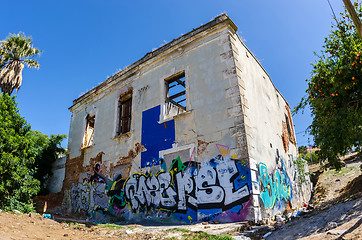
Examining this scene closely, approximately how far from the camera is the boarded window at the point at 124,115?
10688 millimetres

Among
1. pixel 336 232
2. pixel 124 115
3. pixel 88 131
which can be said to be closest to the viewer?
pixel 336 232

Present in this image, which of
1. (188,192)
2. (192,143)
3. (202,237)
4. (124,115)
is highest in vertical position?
(124,115)

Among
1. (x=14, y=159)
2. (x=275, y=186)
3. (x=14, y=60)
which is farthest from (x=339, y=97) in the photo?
(x=14, y=60)

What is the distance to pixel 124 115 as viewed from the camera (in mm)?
10945

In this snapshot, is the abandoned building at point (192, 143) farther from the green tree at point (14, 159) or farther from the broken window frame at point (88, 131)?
the green tree at point (14, 159)

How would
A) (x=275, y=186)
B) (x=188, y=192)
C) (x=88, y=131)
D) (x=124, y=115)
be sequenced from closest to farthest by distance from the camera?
1. (x=188, y=192)
2. (x=275, y=186)
3. (x=124, y=115)
4. (x=88, y=131)

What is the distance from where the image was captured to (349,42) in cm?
743

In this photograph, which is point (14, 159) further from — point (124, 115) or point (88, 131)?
point (88, 131)

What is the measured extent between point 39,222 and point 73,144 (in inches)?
239

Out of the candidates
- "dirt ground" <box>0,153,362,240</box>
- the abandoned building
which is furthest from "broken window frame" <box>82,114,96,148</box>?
"dirt ground" <box>0,153,362,240</box>

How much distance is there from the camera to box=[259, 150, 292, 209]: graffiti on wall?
23.3 feet

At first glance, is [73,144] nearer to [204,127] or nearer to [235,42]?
[204,127]

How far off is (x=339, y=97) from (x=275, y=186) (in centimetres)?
353

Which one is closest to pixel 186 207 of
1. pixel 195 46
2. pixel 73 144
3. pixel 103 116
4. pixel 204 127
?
pixel 204 127
